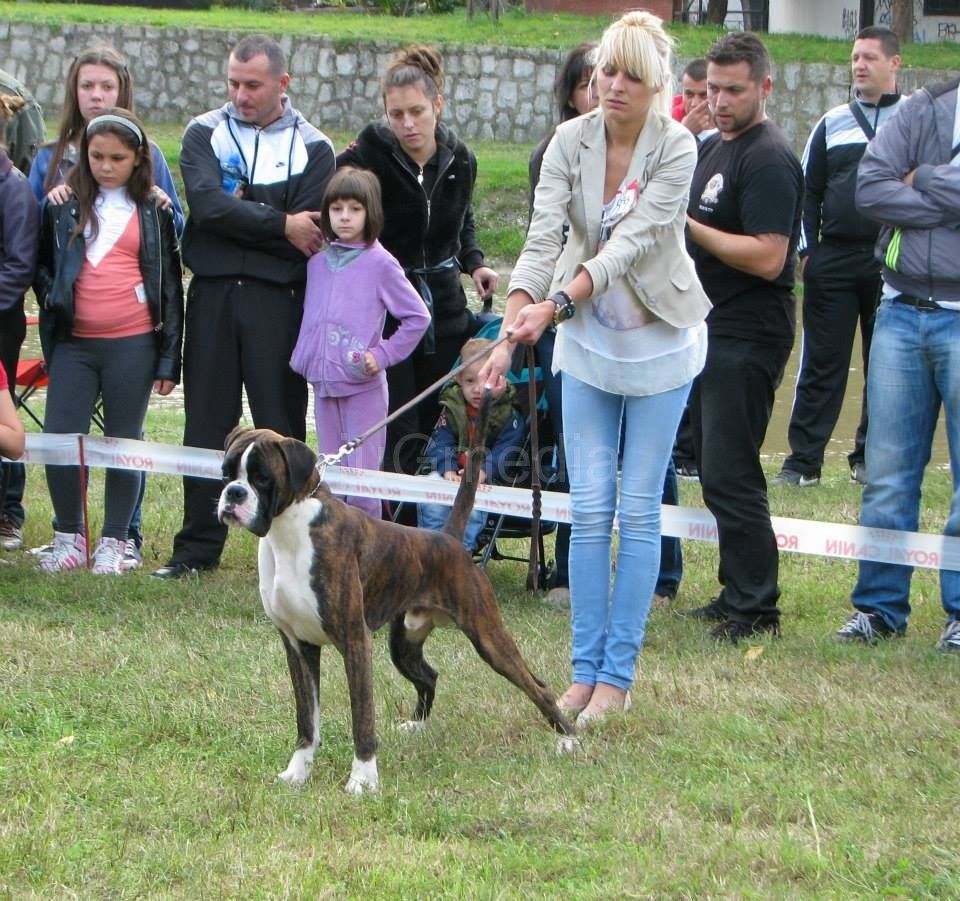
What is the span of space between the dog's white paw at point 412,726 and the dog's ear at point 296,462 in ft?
3.67

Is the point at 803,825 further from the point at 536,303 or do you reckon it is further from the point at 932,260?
the point at 932,260

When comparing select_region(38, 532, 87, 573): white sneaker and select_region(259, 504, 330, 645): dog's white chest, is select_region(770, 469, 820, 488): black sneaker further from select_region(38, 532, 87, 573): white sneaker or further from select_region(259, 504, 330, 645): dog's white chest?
select_region(259, 504, 330, 645): dog's white chest

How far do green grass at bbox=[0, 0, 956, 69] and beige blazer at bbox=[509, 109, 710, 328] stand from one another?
21448 mm

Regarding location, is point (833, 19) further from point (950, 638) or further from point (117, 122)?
point (950, 638)

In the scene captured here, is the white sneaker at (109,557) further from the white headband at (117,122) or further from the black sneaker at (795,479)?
the black sneaker at (795,479)

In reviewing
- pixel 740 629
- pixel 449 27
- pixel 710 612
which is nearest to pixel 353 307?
pixel 710 612

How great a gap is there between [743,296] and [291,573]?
2599 millimetres

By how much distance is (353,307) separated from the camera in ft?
21.6

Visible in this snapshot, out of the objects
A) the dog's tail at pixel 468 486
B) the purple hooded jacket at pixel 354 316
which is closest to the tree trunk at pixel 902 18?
the purple hooded jacket at pixel 354 316

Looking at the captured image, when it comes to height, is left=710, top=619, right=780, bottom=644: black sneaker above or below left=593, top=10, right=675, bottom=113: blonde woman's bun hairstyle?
below

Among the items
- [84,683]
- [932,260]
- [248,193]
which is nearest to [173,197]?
[248,193]

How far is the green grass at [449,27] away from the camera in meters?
26.8

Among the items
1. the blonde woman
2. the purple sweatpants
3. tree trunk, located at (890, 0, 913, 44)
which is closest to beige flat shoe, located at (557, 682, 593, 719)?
the blonde woman

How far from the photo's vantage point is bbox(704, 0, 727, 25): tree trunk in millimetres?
33466
